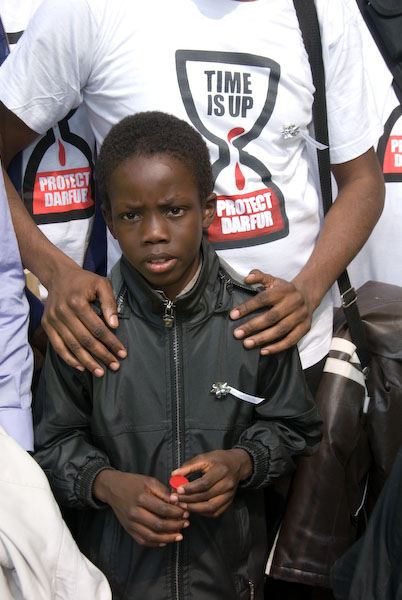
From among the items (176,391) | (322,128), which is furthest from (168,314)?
(322,128)

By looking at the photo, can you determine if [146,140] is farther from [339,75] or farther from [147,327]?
[339,75]

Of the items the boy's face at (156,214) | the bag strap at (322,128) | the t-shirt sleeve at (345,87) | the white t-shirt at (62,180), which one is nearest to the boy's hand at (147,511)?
the boy's face at (156,214)

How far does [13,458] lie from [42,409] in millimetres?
286

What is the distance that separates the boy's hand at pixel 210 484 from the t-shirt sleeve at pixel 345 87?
1.00 metres

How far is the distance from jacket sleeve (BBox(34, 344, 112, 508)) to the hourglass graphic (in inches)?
21.3

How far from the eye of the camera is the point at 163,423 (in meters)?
1.76

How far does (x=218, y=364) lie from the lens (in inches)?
70.6

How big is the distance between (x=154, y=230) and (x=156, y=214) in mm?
44

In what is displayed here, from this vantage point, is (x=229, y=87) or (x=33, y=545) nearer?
(x=33, y=545)

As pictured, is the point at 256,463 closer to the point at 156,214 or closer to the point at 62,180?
the point at 156,214

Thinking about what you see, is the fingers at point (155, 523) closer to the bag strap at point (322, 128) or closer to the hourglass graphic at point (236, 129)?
the hourglass graphic at point (236, 129)

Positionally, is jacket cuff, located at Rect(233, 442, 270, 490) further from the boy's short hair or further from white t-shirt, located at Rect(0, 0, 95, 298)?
white t-shirt, located at Rect(0, 0, 95, 298)

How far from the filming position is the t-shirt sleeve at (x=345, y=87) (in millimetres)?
2066

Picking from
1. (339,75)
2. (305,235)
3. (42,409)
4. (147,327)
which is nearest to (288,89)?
(339,75)
